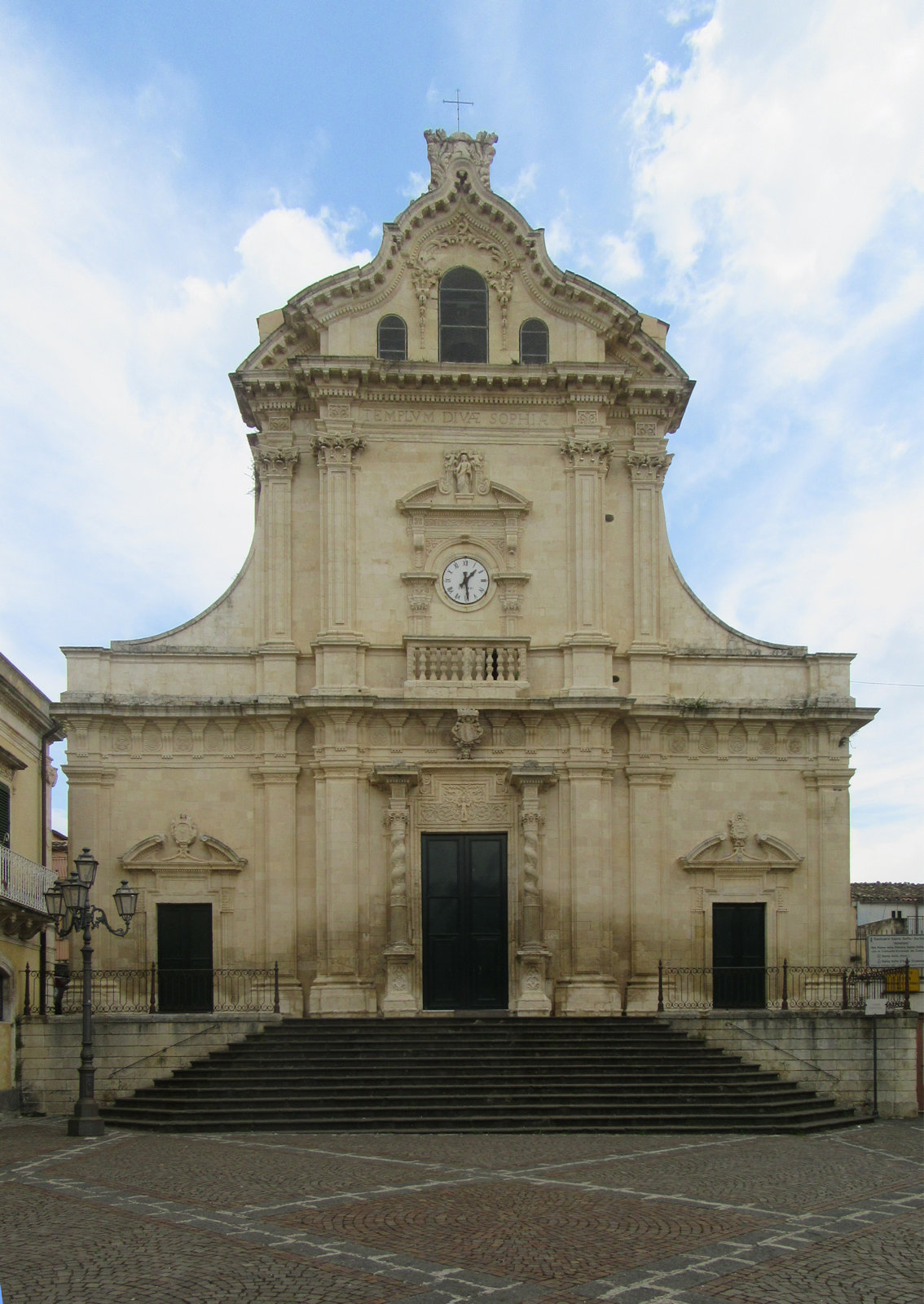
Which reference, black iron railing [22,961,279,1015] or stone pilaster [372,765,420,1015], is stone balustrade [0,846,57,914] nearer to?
black iron railing [22,961,279,1015]

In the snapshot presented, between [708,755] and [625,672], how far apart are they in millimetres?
2386

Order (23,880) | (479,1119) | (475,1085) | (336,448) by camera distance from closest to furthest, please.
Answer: (479,1119) → (475,1085) → (23,880) → (336,448)

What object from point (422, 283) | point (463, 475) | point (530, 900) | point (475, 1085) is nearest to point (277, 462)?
point (463, 475)

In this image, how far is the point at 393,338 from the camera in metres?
28.9

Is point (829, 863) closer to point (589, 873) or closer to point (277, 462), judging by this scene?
point (589, 873)

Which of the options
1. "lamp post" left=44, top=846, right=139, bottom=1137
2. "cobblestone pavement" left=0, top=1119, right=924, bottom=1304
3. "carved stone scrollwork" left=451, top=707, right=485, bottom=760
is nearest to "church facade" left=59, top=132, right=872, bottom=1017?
"carved stone scrollwork" left=451, top=707, right=485, bottom=760

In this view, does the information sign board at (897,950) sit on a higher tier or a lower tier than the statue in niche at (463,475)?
lower

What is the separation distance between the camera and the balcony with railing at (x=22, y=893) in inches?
928

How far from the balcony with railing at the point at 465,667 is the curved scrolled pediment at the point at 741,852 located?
4.87m

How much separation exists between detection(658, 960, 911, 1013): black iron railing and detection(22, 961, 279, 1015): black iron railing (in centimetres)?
777

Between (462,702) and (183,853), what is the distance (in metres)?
6.21

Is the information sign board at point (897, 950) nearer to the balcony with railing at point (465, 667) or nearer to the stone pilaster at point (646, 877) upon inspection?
the stone pilaster at point (646, 877)

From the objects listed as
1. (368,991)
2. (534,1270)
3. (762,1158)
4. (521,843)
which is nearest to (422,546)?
(521,843)

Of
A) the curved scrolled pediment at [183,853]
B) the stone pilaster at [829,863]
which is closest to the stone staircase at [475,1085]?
the curved scrolled pediment at [183,853]
